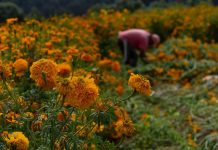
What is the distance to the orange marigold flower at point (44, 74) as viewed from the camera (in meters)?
2.23

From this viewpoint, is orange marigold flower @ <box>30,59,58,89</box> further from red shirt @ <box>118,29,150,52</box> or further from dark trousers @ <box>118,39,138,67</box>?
dark trousers @ <box>118,39,138,67</box>

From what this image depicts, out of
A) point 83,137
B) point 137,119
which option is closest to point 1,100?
point 83,137

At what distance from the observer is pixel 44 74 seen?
7.25 feet

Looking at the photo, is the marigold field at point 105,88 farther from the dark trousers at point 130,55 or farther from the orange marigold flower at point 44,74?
the dark trousers at point 130,55

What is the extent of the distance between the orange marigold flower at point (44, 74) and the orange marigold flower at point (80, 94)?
13 centimetres

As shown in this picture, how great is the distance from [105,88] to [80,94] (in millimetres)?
4083

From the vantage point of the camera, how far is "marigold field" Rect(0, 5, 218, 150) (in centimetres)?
234

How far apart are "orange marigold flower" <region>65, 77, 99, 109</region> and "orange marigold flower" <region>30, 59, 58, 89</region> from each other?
0.41 ft

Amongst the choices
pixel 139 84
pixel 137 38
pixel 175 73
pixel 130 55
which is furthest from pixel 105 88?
pixel 139 84

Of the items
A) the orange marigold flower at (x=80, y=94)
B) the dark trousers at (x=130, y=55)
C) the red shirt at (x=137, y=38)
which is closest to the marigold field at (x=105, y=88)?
the orange marigold flower at (x=80, y=94)

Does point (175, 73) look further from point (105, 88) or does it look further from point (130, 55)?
point (105, 88)

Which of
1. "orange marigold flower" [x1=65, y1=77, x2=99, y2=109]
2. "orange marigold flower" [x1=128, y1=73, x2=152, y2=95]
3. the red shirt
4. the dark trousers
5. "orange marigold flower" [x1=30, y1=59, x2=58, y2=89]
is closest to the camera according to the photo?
"orange marigold flower" [x1=65, y1=77, x2=99, y2=109]

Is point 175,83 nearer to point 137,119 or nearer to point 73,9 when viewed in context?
point 137,119

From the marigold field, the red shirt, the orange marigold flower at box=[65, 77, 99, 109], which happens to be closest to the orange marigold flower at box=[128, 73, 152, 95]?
the marigold field
